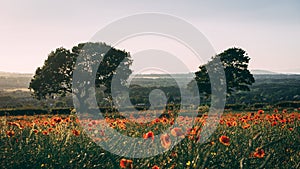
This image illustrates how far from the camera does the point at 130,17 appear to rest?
983 centimetres

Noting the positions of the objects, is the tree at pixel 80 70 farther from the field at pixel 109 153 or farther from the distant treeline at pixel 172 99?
the field at pixel 109 153

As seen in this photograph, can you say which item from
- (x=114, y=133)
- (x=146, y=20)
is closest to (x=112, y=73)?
(x=146, y=20)

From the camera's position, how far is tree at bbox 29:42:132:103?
35.9m

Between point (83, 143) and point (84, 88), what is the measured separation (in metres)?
31.1

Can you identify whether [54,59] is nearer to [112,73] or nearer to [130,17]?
[112,73]

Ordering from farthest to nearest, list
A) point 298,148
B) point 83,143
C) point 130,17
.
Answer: point 130,17 < point 298,148 < point 83,143

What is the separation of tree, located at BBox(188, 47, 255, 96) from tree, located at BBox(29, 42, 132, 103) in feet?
33.2

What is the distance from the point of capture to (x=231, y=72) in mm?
41438

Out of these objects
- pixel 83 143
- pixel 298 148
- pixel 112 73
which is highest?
pixel 112 73

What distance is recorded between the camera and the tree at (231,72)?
133 feet

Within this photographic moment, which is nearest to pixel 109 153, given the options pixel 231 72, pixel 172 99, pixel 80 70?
pixel 80 70

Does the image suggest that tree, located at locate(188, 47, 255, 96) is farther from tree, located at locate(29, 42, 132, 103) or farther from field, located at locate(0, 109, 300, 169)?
field, located at locate(0, 109, 300, 169)

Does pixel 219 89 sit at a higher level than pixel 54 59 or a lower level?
lower

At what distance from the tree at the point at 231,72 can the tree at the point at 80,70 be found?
1011 cm
